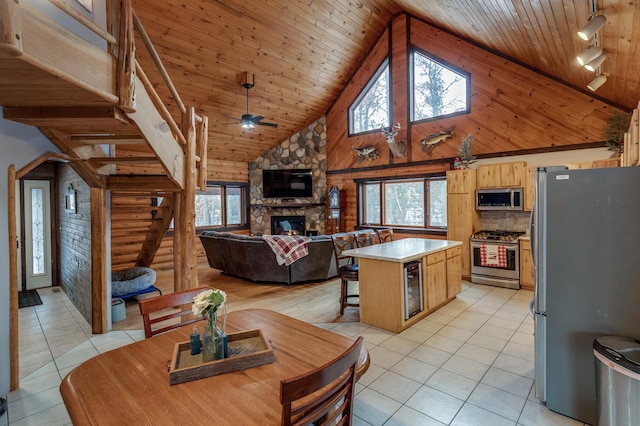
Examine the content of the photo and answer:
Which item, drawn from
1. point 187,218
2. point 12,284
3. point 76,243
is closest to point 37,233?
point 76,243

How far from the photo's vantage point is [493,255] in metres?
5.28

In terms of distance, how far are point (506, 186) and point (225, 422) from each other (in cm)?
562

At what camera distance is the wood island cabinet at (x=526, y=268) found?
5.04 m

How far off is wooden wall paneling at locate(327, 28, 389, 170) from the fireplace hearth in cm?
170

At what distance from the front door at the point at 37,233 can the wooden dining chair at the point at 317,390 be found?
21.4ft

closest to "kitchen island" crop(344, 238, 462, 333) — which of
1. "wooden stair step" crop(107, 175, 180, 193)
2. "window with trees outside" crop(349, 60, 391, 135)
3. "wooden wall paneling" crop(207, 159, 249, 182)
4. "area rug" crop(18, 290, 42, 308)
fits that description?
"wooden stair step" crop(107, 175, 180, 193)

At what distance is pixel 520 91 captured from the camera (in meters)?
5.53

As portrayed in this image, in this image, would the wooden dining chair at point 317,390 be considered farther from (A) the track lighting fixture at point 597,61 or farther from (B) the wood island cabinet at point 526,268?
(B) the wood island cabinet at point 526,268

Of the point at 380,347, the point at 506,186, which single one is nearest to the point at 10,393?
the point at 380,347

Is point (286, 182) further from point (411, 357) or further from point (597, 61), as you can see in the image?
point (597, 61)

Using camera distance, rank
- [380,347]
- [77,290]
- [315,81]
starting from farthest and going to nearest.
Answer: [315,81]
[77,290]
[380,347]

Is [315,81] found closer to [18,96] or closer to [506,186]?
[506,186]

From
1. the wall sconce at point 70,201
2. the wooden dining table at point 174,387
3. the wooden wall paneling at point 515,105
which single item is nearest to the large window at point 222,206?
the wall sconce at point 70,201

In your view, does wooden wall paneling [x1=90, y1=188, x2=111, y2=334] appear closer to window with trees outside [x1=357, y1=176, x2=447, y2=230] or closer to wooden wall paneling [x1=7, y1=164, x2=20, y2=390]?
wooden wall paneling [x1=7, y1=164, x2=20, y2=390]
